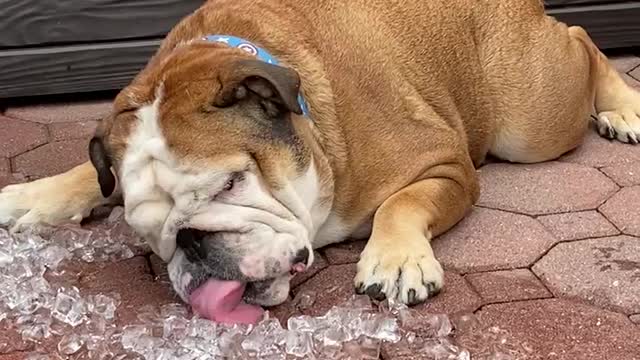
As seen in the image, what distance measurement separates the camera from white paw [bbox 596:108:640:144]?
3.83m

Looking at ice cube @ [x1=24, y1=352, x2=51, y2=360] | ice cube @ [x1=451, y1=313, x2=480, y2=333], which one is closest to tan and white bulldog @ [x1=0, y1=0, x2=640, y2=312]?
ice cube @ [x1=451, y1=313, x2=480, y2=333]

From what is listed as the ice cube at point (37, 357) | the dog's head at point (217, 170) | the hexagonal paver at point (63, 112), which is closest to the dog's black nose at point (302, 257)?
the dog's head at point (217, 170)

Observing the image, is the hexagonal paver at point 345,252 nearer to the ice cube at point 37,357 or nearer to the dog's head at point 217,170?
the dog's head at point 217,170

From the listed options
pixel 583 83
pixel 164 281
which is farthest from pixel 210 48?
pixel 583 83

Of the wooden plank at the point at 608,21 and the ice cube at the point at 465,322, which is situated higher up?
the ice cube at the point at 465,322

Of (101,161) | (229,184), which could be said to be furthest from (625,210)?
(101,161)

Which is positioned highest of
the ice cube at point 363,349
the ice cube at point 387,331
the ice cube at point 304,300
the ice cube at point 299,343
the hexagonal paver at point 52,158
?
the ice cube at point 363,349

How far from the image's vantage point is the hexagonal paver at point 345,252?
9.59ft

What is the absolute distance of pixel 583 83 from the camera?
12.1ft

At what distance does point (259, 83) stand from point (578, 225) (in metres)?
1.14

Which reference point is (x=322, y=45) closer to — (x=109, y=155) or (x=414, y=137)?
(x=414, y=137)

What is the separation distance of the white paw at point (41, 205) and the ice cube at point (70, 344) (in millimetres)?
650

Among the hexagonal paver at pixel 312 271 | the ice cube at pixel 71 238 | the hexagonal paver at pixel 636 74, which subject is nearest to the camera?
the hexagonal paver at pixel 312 271

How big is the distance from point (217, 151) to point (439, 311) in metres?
0.68
